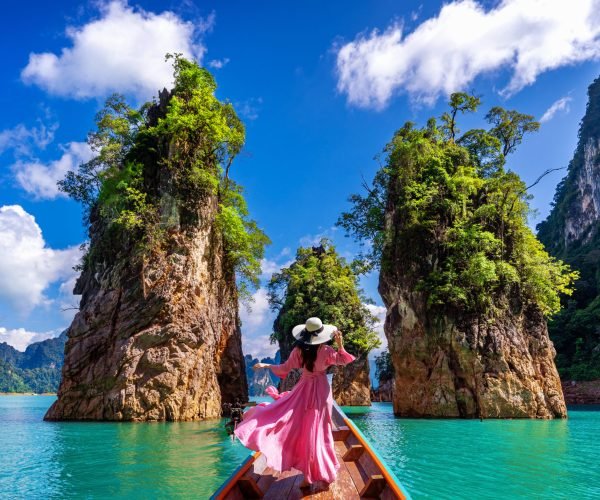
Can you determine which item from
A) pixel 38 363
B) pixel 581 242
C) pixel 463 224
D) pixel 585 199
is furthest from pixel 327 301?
pixel 38 363

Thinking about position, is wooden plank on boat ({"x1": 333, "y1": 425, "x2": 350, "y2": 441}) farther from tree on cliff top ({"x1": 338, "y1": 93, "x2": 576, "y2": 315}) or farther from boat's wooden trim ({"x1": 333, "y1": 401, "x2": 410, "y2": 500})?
tree on cliff top ({"x1": 338, "y1": 93, "x2": 576, "y2": 315})

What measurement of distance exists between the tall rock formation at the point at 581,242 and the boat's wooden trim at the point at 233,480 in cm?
4083

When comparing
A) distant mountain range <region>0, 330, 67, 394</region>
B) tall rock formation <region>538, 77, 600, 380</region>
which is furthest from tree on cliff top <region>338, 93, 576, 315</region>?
distant mountain range <region>0, 330, 67, 394</region>

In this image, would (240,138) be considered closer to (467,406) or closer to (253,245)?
(253,245)

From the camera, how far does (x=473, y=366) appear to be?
1834 centimetres

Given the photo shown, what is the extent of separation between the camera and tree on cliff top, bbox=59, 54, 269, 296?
64.2ft

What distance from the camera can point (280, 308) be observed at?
132 feet

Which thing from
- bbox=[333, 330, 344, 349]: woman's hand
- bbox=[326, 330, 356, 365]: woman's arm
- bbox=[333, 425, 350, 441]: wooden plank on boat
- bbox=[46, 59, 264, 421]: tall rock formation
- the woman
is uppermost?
bbox=[46, 59, 264, 421]: tall rock formation

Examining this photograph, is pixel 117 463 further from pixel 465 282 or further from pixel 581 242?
pixel 581 242

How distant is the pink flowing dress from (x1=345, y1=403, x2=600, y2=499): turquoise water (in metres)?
2.56

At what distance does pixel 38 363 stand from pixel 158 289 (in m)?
194

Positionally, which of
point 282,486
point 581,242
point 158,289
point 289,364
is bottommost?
point 282,486

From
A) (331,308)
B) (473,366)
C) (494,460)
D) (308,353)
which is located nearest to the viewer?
(308,353)

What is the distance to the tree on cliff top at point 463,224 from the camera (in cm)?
1948
